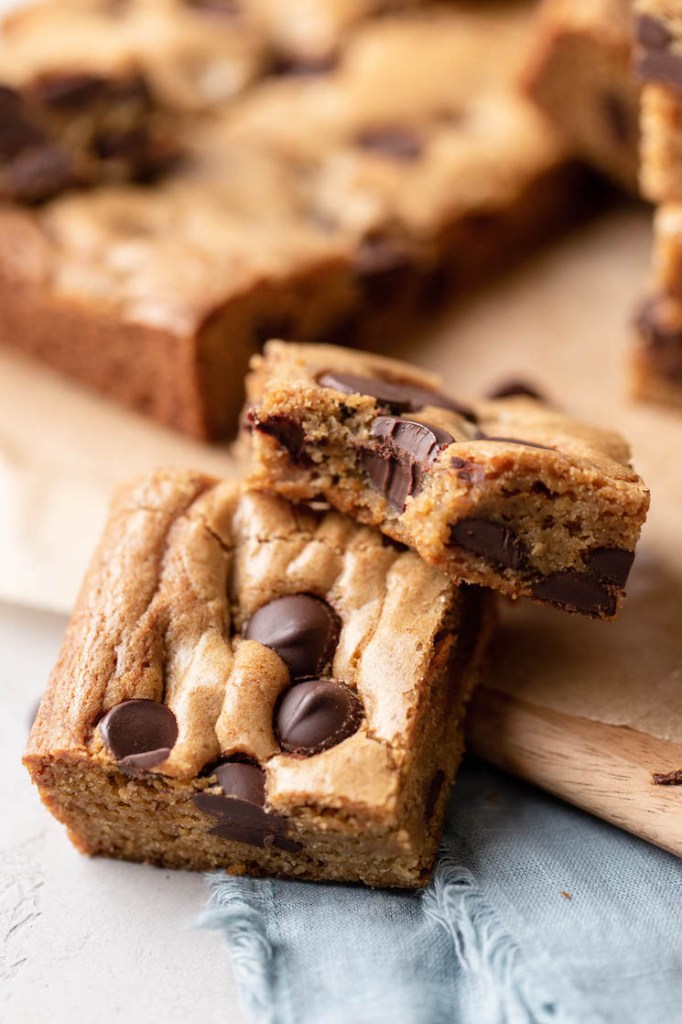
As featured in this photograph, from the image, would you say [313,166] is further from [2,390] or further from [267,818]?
[267,818]

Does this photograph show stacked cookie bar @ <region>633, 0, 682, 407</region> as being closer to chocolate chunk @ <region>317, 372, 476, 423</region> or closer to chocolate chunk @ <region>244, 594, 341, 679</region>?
chocolate chunk @ <region>317, 372, 476, 423</region>

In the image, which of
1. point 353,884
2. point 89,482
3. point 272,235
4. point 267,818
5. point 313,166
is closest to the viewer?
point 267,818

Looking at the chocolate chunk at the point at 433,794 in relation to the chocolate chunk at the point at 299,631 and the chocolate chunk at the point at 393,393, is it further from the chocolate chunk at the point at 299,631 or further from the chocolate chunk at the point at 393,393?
the chocolate chunk at the point at 393,393

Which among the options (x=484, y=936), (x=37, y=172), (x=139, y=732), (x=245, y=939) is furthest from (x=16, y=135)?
(x=484, y=936)

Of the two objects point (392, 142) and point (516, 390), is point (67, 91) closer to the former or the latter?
point (392, 142)

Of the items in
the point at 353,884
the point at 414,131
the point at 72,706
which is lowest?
the point at 353,884

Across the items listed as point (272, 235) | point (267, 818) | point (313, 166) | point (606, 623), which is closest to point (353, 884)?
point (267, 818)

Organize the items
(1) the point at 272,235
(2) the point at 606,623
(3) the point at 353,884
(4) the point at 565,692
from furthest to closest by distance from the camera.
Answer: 1. (1) the point at 272,235
2. (2) the point at 606,623
3. (4) the point at 565,692
4. (3) the point at 353,884
